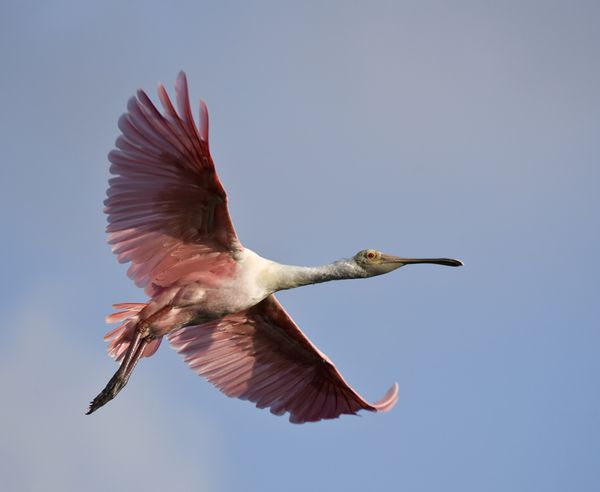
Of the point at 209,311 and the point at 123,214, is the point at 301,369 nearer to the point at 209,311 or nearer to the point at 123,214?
the point at 209,311

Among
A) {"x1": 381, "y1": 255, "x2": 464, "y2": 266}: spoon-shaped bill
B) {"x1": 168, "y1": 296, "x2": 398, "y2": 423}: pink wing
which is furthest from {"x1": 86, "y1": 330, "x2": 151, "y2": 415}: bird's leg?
{"x1": 381, "y1": 255, "x2": 464, "y2": 266}: spoon-shaped bill

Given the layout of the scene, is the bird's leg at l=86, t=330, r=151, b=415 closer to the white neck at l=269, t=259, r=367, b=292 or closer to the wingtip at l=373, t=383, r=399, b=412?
the white neck at l=269, t=259, r=367, b=292

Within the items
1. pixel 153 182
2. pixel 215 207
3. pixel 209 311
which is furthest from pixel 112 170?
pixel 209 311

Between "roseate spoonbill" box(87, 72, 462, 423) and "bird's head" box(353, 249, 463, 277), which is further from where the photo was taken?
"bird's head" box(353, 249, 463, 277)

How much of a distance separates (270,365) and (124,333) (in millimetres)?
2832

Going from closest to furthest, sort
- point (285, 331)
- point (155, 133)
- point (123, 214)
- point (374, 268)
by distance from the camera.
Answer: point (155, 133), point (123, 214), point (374, 268), point (285, 331)

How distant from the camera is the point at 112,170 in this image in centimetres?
1323

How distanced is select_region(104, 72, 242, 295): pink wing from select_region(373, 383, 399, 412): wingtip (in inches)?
147

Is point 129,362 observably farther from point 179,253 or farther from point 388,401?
point 388,401

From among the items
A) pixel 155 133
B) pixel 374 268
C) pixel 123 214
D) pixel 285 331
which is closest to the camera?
pixel 155 133

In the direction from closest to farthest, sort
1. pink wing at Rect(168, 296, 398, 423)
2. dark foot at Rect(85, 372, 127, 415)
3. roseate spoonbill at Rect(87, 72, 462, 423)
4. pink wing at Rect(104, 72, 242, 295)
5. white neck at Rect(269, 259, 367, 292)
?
pink wing at Rect(104, 72, 242, 295) → roseate spoonbill at Rect(87, 72, 462, 423) → dark foot at Rect(85, 372, 127, 415) → white neck at Rect(269, 259, 367, 292) → pink wing at Rect(168, 296, 398, 423)

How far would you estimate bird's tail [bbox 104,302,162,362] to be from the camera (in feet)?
47.0

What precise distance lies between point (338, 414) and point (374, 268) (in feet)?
9.39

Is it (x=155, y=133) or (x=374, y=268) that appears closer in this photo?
(x=155, y=133)
